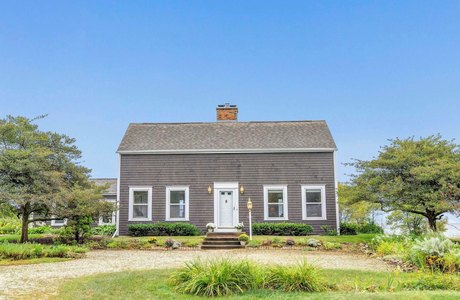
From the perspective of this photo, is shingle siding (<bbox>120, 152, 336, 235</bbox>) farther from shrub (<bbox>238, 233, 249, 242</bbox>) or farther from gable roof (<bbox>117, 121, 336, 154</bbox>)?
shrub (<bbox>238, 233, 249, 242</bbox>)

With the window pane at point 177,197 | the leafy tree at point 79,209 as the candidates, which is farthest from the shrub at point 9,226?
the window pane at point 177,197

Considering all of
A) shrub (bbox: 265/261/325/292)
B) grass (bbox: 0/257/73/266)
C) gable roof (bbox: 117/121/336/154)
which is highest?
gable roof (bbox: 117/121/336/154)

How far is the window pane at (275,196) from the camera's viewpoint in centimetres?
2026

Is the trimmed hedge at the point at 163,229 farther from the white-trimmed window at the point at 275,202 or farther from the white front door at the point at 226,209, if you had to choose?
the white-trimmed window at the point at 275,202

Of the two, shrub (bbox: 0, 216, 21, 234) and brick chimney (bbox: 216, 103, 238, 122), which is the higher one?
brick chimney (bbox: 216, 103, 238, 122)

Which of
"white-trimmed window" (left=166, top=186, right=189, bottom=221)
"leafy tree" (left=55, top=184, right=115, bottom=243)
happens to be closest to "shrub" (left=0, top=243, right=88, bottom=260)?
"leafy tree" (left=55, top=184, right=115, bottom=243)

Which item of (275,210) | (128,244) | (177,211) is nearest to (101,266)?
(128,244)

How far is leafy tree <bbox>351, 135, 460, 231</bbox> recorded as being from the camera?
14281mm

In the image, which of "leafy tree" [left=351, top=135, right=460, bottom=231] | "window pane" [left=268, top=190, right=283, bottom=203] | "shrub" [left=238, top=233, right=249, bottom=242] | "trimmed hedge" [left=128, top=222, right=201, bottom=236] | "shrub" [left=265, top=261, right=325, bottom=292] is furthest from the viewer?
"window pane" [left=268, top=190, right=283, bottom=203]

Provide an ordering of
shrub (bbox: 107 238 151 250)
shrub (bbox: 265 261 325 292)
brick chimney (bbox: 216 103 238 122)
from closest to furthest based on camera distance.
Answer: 1. shrub (bbox: 265 261 325 292)
2. shrub (bbox: 107 238 151 250)
3. brick chimney (bbox: 216 103 238 122)

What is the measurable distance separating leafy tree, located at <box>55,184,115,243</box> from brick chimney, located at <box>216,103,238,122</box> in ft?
32.0

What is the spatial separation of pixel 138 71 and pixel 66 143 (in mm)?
4544

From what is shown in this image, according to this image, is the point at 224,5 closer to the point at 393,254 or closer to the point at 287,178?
the point at 287,178

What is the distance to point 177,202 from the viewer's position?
20.4 meters
